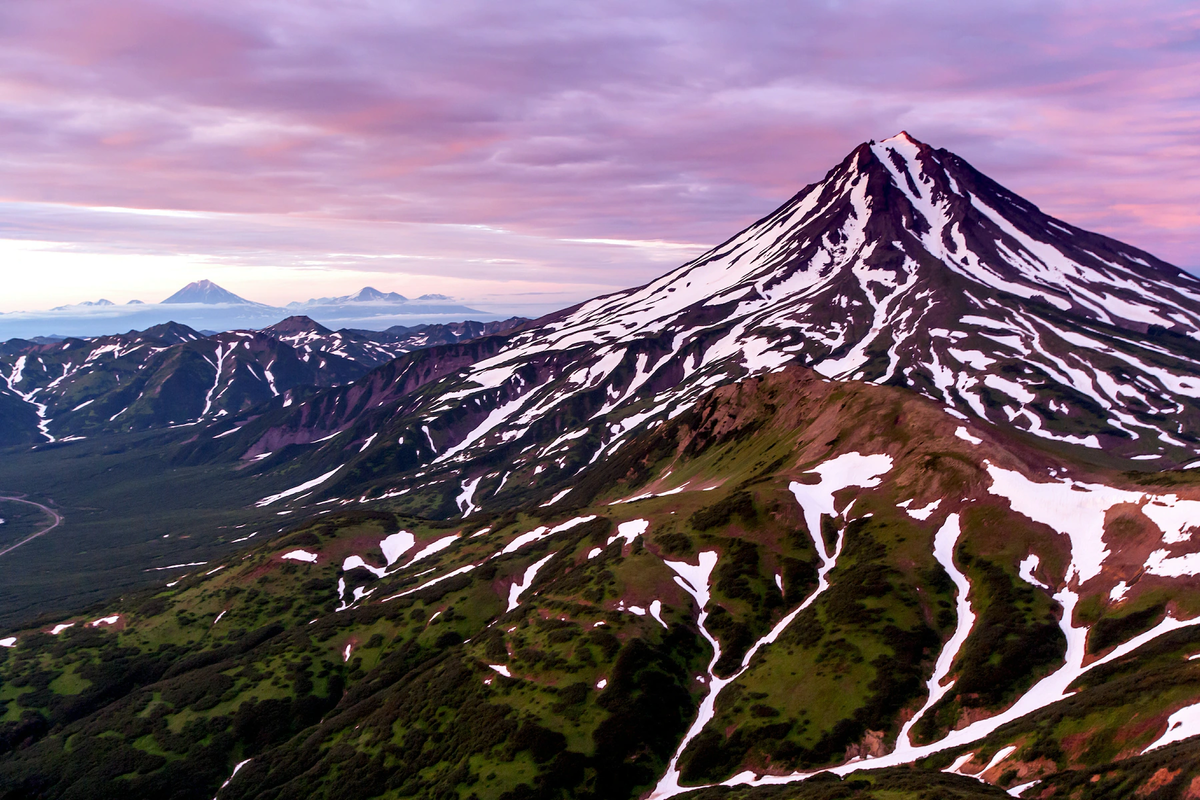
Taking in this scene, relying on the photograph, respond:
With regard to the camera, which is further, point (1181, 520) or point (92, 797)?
point (92, 797)

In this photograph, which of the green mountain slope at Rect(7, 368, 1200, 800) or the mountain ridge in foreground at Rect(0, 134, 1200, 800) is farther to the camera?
the green mountain slope at Rect(7, 368, 1200, 800)

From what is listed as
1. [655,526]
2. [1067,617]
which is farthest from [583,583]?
[1067,617]

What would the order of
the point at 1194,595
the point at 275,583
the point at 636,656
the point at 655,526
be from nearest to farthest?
1. the point at 1194,595
2. the point at 636,656
3. the point at 655,526
4. the point at 275,583

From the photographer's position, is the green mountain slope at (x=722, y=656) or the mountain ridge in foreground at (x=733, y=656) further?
the green mountain slope at (x=722, y=656)

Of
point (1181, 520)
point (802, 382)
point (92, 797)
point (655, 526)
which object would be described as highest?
point (802, 382)

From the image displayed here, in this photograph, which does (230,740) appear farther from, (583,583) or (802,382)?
(802,382)

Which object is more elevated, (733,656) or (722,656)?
(733,656)

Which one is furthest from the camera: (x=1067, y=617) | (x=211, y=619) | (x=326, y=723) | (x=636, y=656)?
(x=211, y=619)

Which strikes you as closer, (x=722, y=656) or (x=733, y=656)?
(x=733, y=656)

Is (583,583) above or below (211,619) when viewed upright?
above
